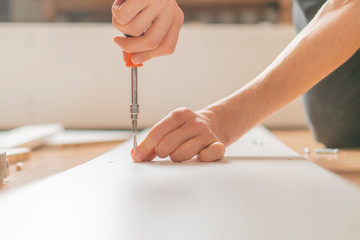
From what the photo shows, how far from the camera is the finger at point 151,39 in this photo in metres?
0.60

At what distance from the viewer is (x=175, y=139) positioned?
0.67 m

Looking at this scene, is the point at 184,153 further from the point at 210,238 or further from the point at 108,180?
the point at 210,238

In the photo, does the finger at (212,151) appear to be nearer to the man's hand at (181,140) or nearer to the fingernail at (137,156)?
the man's hand at (181,140)

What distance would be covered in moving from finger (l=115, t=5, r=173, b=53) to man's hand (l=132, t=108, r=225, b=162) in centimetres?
14

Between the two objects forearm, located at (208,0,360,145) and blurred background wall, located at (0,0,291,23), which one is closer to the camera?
forearm, located at (208,0,360,145)

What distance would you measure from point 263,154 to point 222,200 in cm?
39

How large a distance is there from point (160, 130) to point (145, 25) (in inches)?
7.0

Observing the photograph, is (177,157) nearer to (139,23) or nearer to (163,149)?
(163,149)

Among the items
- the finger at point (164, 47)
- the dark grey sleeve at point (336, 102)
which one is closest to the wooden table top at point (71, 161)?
the dark grey sleeve at point (336, 102)

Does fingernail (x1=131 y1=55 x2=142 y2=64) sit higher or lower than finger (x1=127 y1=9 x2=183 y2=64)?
lower

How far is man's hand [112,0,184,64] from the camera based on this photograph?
1.92ft

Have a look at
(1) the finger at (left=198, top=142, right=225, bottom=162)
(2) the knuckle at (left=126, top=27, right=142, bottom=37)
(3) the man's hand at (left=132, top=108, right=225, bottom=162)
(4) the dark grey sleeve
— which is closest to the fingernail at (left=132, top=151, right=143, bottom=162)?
(3) the man's hand at (left=132, top=108, right=225, bottom=162)

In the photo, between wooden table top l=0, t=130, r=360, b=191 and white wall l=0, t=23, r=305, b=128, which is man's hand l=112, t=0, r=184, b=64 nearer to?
wooden table top l=0, t=130, r=360, b=191

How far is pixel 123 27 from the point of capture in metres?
0.59
